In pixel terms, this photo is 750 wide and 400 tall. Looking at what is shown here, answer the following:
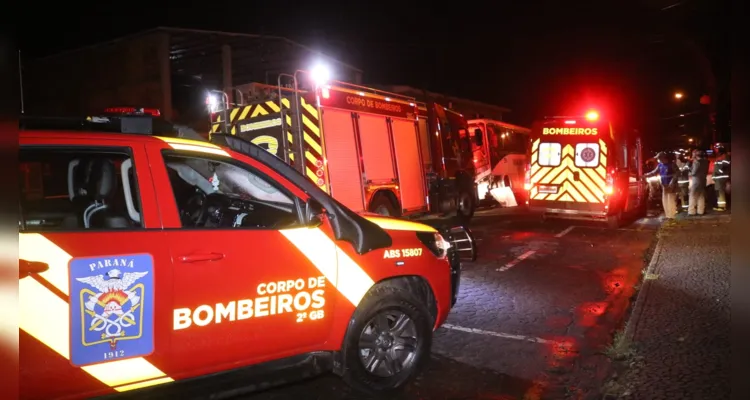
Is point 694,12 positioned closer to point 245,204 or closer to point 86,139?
point 245,204

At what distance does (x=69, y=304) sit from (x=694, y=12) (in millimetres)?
16606

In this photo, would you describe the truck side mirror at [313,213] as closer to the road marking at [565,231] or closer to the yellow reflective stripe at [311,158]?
the yellow reflective stripe at [311,158]

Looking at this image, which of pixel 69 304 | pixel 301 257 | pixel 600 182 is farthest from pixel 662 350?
pixel 600 182

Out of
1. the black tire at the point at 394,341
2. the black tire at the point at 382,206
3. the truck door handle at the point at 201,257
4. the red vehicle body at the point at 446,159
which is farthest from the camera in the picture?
the red vehicle body at the point at 446,159

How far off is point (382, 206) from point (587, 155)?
4.82 metres

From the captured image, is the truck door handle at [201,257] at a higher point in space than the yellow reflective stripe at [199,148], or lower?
lower

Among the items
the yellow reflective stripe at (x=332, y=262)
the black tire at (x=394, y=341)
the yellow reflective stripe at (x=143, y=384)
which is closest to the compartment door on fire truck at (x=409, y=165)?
the black tire at (x=394, y=341)

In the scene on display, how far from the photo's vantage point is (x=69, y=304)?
2.50m

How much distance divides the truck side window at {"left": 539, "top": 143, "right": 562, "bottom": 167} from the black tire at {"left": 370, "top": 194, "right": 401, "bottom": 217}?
3856mm

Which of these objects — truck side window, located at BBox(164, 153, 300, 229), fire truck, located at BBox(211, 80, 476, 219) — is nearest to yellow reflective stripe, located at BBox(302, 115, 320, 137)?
fire truck, located at BBox(211, 80, 476, 219)

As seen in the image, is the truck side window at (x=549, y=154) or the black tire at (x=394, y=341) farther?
the truck side window at (x=549, y=154)

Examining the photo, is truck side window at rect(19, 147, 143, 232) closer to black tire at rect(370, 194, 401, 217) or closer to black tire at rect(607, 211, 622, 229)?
black tire at rect(370, 194, 401, 217)

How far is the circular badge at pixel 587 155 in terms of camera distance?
1184 cm

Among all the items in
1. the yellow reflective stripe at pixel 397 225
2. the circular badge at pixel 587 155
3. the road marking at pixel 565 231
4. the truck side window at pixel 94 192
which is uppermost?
the circular badge at pixel 587 155
